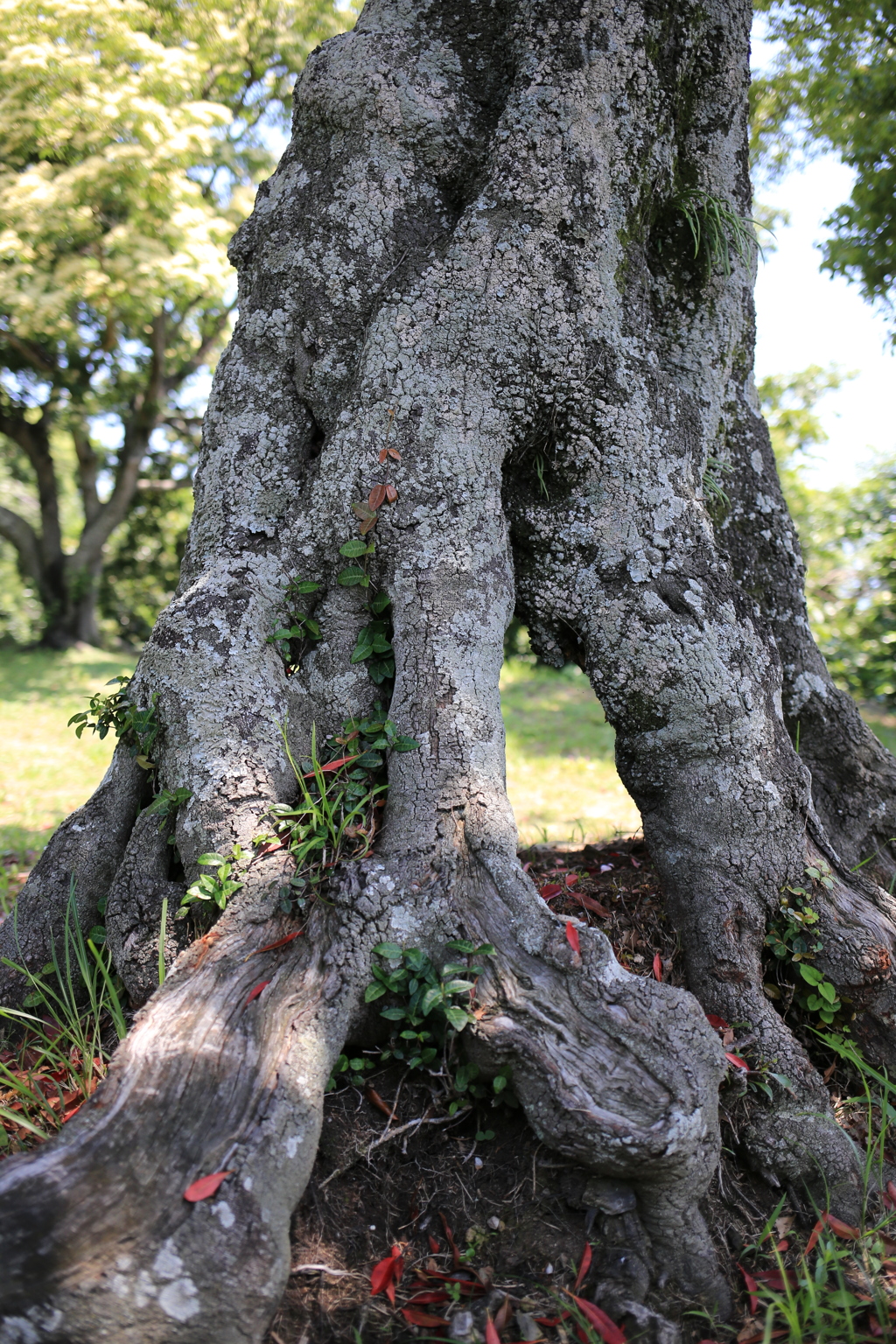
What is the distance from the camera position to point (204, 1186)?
5.41 feet

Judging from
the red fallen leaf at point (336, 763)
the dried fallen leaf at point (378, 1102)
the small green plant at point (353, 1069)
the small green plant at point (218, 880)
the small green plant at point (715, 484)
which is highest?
the small green plant at point (715, 484)

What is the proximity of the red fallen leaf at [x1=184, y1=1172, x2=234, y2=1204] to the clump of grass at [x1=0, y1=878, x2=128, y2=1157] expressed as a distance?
26.0 inches

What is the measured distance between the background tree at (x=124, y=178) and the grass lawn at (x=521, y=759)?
18.7 ft

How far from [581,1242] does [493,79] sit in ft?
12.7

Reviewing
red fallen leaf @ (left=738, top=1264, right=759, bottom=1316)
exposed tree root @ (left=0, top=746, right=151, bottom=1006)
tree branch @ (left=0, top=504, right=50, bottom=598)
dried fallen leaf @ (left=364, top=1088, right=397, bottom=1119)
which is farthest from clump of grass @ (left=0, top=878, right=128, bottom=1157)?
tree branch @ (left=0, top=504, right=50, bottom=598)

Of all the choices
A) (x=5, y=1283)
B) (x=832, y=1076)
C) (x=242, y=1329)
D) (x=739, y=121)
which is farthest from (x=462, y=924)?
(x=739, y=121)

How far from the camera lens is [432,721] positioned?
2.47m

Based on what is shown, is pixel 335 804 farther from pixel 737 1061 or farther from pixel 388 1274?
pixel 737 1061

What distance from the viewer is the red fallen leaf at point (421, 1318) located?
1.75 meters

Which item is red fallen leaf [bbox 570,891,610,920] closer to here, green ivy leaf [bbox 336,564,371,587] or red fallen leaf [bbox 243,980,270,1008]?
red fallen leaf [bbox 243,980,270,1008]

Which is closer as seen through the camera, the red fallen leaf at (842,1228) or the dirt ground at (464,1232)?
the dirt ground at (464,1232)

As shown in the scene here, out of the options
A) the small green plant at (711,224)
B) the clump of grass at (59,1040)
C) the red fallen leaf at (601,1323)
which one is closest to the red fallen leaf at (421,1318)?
the red fallen leaf at (601,1323)

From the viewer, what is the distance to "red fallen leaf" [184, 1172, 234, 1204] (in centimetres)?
163

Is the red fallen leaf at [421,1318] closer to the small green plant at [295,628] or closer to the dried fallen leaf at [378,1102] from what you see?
the dried fallen leaf at [378,1102]
